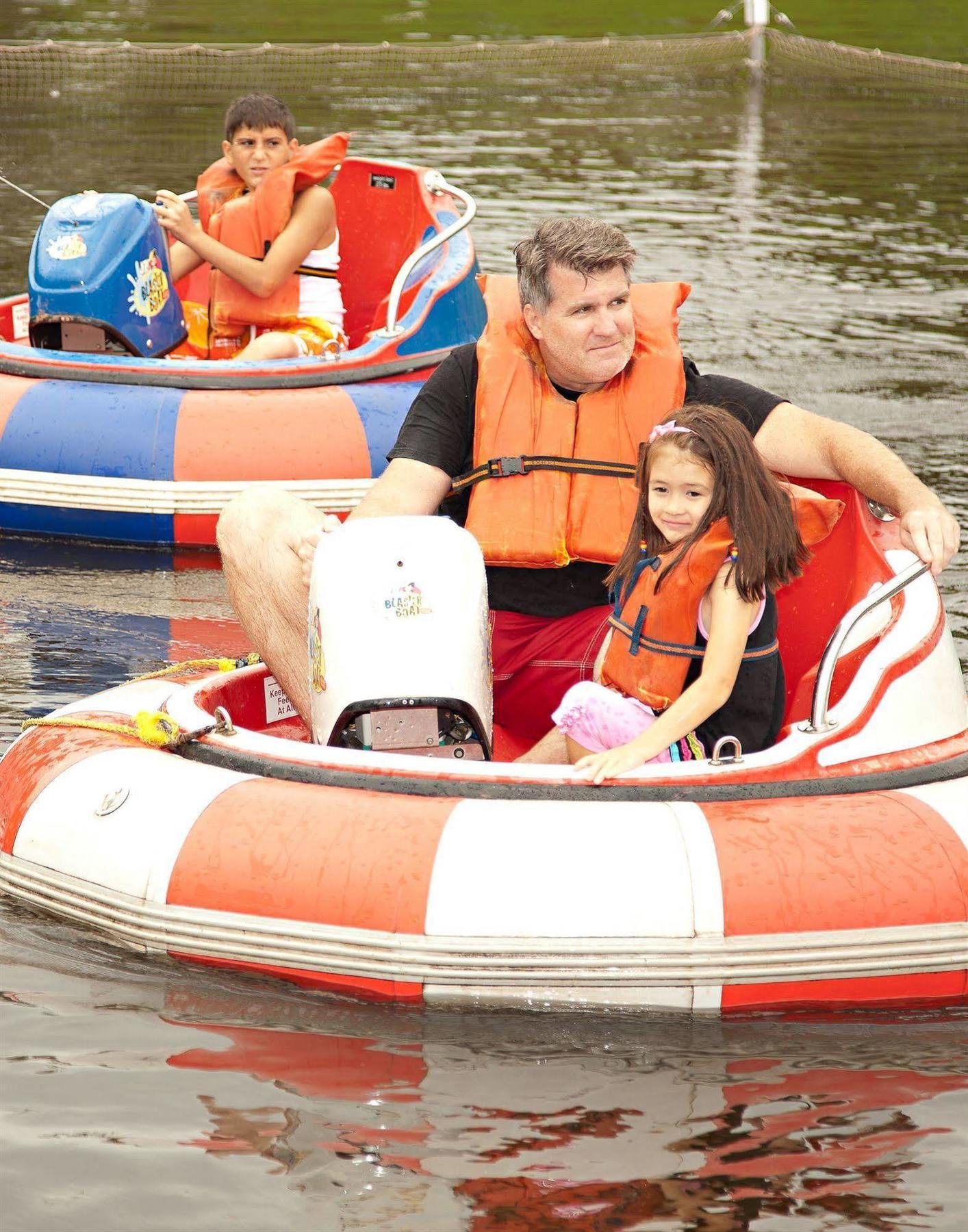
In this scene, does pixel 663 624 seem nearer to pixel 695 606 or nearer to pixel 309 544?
pixel 695 606

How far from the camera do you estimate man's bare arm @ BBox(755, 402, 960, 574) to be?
3.15 meters

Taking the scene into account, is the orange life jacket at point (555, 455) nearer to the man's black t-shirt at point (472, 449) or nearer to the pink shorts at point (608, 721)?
A: the man's black t-shirt at point (472, 449)

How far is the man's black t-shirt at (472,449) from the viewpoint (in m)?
3.64

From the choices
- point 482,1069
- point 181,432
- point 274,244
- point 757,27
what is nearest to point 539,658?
point 482,1069

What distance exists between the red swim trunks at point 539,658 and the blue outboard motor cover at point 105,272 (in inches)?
107

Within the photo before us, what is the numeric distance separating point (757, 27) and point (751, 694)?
14578 mm

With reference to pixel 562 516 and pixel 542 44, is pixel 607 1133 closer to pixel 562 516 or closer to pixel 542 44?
pixel 562 516

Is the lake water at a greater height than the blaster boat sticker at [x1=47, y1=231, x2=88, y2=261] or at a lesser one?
lesser

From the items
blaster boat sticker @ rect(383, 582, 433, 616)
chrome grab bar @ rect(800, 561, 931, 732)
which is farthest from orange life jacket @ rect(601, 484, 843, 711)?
blaster boat sticker @ rect(383, 582, 433, 616)

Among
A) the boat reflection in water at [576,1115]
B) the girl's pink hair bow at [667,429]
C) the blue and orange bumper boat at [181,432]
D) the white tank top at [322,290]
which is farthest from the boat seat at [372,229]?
the boat reflection in water at [576,1115]

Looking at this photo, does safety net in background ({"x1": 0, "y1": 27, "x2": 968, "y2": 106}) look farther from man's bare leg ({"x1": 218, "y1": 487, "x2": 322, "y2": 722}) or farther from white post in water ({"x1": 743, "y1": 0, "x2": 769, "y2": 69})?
man's bare leg ({"x1": 218, "y1": 487, "x2": 322, "y2": 722})

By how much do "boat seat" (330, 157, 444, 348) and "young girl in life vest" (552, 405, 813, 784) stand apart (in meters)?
3.68

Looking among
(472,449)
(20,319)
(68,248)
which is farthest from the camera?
(20,319)

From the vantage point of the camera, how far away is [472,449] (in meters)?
3.67
